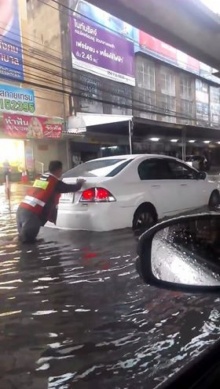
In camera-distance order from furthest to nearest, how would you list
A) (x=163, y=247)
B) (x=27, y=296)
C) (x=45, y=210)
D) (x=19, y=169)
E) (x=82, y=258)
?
Result: (x=19, y=169)
(x=45, y=210)
(x=82, y=258)
(x=27, y=296)
(x=163, y=247)

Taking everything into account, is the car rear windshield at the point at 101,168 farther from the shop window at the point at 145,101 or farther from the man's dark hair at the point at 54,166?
the shop window at the point at 145,101

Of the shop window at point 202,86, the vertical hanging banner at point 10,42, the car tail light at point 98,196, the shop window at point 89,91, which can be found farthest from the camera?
the shop window at point 202,86

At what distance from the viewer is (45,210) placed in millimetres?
5883

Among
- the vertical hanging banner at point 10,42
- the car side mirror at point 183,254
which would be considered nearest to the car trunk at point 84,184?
the car side mirror at point 183,254

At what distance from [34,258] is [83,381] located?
9.96ft

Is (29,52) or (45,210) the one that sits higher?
(29,52)

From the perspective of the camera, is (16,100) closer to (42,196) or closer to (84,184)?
(84,184)

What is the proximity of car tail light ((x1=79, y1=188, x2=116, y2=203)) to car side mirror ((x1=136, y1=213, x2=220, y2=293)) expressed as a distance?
3779 millimetres

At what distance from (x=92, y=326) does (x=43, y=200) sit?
3.03 metres

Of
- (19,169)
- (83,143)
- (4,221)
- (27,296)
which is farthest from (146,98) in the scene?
(27,296)

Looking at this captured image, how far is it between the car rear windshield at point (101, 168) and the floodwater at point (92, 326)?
180cm

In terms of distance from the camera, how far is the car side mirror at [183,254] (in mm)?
1729

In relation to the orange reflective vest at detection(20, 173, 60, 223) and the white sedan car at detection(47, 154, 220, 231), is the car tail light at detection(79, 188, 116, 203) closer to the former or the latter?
the white sedan car at detection(47, 154, 220, 231)

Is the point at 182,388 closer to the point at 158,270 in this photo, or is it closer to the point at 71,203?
the point at 158,270
